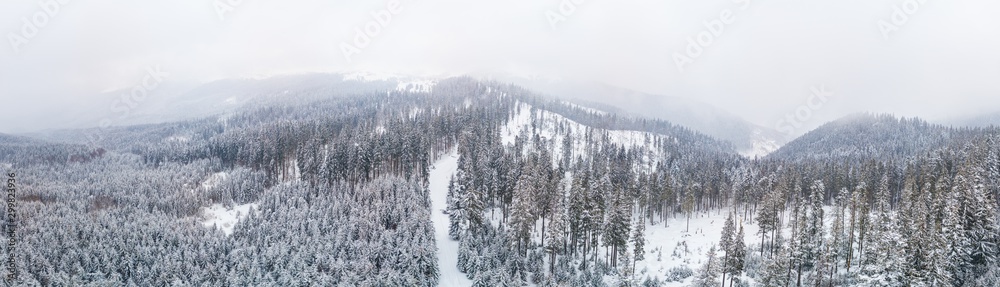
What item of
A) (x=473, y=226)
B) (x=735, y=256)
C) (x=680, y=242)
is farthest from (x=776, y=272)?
(x=473, y=226)

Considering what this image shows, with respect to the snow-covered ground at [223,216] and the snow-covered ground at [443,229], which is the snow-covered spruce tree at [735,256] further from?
the snow-covered ground at [223,216]

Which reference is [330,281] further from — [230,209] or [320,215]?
[230,209]

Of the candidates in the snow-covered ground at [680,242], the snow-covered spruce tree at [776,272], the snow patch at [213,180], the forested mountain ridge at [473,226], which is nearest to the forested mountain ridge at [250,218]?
the forested mountain ridge at [473,226]

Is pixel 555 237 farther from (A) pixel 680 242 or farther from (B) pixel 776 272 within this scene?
(A) pixel 680 242

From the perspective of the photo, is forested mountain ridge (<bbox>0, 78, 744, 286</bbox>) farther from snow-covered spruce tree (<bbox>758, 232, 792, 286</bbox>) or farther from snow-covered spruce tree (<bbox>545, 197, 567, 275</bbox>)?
snow-covered spruce tree (<bbox>758, 232, 792, 286</bbox>)

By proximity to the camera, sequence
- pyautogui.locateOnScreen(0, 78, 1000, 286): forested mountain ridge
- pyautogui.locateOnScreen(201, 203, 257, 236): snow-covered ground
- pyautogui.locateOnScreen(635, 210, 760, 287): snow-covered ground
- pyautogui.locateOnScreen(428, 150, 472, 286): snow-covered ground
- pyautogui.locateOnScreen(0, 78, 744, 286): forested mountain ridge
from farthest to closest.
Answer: pyautogui.locateOnScreen(201, 203, 257, 236): snow-covered ground, pyautogui.locateOnScreen(635, 210, 760, 287): snow-covered ground, pyautogui.locateOnScreen(428, 150, 472, 286): snow-covered ground, pyautogui.locateOnScreen(0, 78, 744, 286): forested mountain ridge, pyautogui.locateOnScreen(0, 78, 1000, 286): forested mountain ridge

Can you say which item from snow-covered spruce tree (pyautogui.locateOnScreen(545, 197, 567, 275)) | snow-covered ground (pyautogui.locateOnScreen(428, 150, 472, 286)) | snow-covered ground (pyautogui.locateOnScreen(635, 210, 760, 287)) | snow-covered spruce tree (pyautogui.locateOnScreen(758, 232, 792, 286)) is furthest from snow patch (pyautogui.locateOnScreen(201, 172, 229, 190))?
snow-covered spruce tree (pyautogui.locateOnScreen(758, 232, 792, 286))

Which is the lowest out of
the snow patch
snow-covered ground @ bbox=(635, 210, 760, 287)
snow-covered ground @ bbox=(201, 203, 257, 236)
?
snow-covered ground @ bbox=(635, 210, 760, 287)
